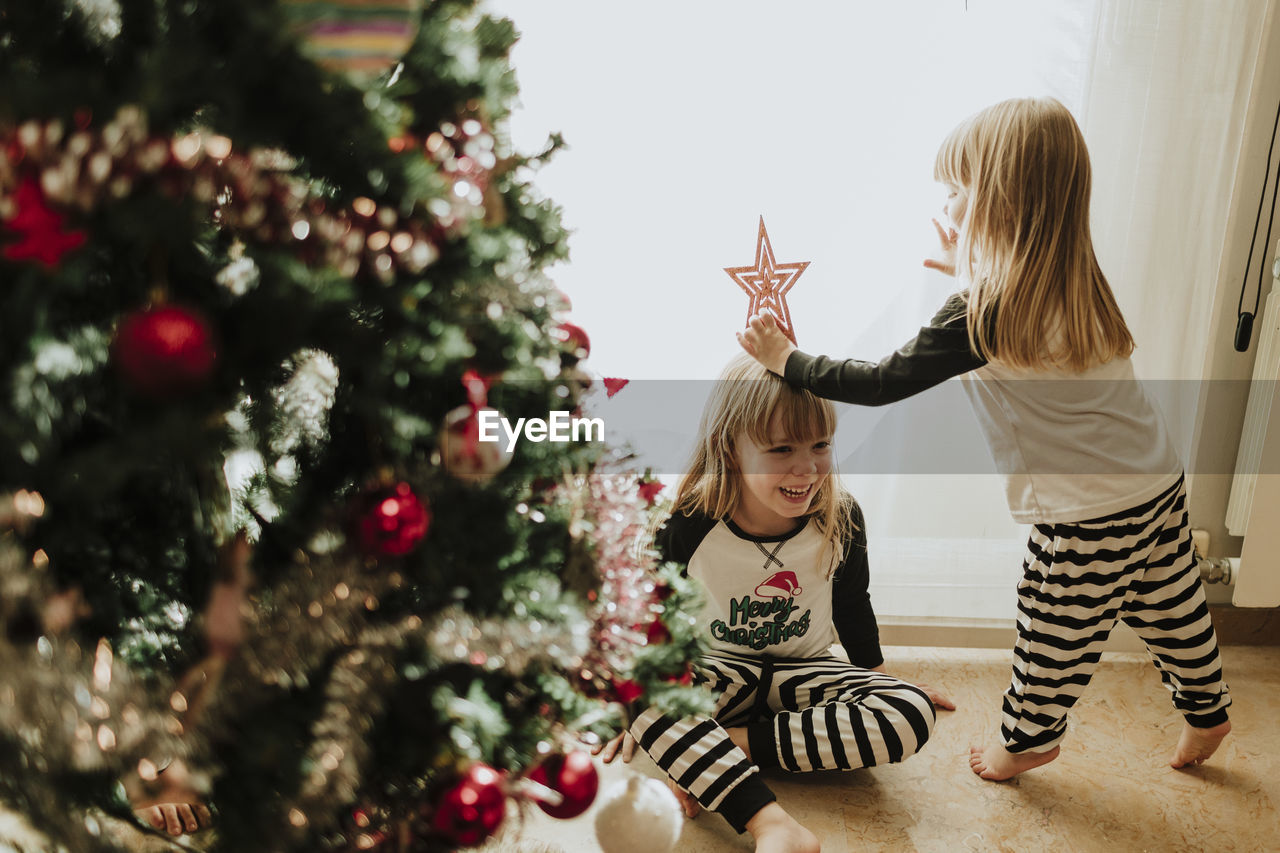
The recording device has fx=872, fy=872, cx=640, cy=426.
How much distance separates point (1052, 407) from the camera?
127 centimetres

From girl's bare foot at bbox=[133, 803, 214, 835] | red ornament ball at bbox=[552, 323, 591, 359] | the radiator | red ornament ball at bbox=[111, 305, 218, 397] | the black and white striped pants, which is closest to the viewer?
red ornament ball at bbox=[111, 305, 218, 397]

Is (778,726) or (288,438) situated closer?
(288,438)

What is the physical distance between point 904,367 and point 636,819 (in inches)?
29.2

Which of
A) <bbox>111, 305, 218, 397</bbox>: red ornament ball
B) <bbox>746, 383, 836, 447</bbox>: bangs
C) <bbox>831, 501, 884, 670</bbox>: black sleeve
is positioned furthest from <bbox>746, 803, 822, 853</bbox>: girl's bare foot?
<bbox>111, 305, 218, 397</bbox>: red ornament ball

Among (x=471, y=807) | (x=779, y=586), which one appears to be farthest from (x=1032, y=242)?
(x=471, y=807)

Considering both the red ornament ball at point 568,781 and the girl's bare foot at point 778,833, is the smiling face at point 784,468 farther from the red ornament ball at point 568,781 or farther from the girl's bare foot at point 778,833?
the red ornament ball at point 568,781

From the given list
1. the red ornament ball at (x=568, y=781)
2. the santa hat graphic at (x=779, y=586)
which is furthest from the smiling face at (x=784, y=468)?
→ the red ornament ball at (x=568, y=781)

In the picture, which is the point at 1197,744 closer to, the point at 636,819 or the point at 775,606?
the point at 775,606

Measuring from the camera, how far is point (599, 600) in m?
0.69

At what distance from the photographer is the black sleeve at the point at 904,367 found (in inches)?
48.3

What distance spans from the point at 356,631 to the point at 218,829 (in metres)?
0.13

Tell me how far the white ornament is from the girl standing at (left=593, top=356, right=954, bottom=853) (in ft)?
1.38

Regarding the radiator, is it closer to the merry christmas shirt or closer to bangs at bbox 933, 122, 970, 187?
bangs at bbox 933, 122, 970, 187

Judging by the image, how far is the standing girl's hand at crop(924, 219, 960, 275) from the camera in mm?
1346
